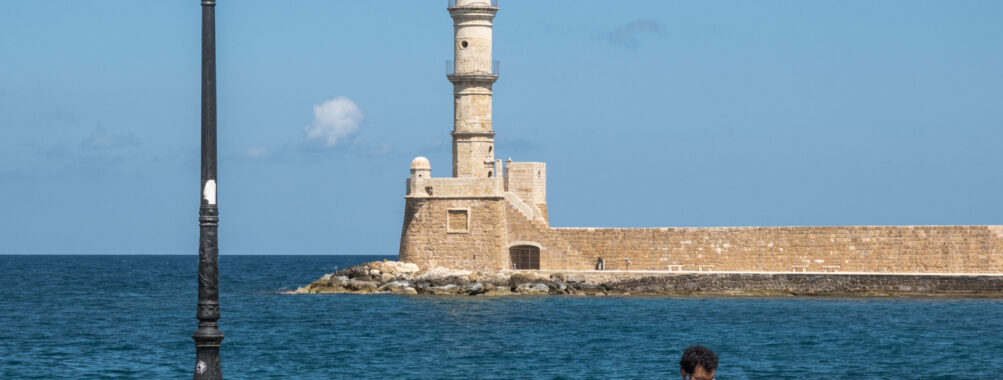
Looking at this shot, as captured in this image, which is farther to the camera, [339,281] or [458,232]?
[339,281]

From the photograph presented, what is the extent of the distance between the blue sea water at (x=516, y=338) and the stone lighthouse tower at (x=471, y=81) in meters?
3.98

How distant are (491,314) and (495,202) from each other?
492 centimetres

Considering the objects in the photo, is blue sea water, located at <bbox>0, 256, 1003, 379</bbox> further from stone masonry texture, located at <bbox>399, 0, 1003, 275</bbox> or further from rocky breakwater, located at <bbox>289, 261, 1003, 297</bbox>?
stone masonry texture, located at <bbox>399, 0, 1003, 275</bbox>

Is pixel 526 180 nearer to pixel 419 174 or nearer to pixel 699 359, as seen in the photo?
pixel 419 174

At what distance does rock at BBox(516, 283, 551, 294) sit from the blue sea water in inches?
26.6

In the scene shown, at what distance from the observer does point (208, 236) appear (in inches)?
377

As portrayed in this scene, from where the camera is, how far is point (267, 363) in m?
23.8

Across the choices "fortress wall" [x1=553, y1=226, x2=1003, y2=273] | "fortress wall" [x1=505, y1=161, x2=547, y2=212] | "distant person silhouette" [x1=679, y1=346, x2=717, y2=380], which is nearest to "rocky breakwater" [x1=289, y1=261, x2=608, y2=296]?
"fortress wall" [x1=553, y1=226, x2=1003, y2=273]

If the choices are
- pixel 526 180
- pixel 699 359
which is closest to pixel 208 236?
pixel 699 359

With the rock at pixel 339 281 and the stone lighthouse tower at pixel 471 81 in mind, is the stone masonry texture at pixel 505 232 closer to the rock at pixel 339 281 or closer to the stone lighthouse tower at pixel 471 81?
the stone lighthouse tower at pixel 471 81

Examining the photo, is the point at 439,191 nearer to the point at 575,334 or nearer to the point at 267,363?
the point at 575,334

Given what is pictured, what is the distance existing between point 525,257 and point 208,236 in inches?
1119

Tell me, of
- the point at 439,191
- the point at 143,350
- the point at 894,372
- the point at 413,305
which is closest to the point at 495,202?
the point at 439,191

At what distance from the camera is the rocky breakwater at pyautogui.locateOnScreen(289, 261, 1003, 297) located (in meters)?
33.9
